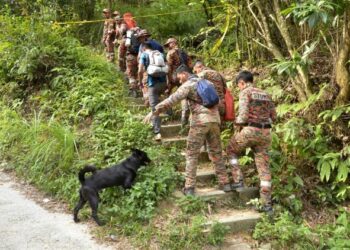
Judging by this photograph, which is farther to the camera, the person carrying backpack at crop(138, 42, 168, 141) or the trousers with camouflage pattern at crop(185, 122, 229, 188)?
the person carrying backpack at crop(138, 42, 168, 141)

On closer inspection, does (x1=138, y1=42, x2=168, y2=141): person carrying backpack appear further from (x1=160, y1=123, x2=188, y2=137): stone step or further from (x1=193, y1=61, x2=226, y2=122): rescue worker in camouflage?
(x1=193, y1=61, x2=226, y2=122): rescue worker in camouflage

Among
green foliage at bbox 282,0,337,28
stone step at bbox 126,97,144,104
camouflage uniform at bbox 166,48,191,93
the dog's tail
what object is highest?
green foliage at bbox 282,0,337,28

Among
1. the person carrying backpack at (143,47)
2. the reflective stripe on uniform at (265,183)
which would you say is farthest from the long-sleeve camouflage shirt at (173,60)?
the reflective stripe on uniform at (265,183)

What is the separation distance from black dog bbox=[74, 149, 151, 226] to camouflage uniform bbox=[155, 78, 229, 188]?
774 millimetres

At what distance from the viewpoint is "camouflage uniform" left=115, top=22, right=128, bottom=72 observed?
11.2 m

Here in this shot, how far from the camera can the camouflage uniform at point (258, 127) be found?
257 inches

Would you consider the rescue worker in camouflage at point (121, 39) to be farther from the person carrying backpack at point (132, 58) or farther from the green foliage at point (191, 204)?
the green foliage at point (191, 204)

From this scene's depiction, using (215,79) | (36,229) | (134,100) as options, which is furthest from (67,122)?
(215,79)

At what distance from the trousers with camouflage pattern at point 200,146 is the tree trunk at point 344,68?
7.04 ft

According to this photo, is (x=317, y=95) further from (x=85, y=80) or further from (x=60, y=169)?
(x=85, y=80)

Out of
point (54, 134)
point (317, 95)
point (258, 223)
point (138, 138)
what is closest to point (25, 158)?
point (54, 134)

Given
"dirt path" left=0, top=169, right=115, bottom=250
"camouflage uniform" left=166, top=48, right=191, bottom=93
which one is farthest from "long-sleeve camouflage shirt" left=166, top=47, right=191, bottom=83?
"dirt path" left=0, top=169, right=115, bottom=250

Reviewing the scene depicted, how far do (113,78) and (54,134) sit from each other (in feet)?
9.02

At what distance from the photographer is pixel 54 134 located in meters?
8.42
